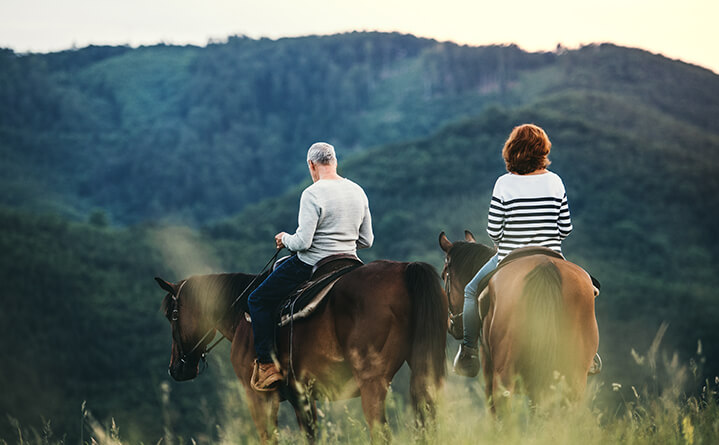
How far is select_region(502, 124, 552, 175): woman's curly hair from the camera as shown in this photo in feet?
16.5

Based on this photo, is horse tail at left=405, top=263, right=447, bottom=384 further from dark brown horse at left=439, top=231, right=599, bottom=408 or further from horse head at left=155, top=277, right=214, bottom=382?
horse head at left=155, top=277, right=214, bottom=382

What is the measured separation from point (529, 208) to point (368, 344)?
1.49 metres

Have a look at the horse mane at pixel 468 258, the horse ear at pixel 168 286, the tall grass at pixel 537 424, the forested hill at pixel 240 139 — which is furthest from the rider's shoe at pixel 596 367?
the forested hill at pixel 240 139

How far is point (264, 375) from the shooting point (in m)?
5.88

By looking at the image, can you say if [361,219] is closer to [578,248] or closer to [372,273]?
[372,273]

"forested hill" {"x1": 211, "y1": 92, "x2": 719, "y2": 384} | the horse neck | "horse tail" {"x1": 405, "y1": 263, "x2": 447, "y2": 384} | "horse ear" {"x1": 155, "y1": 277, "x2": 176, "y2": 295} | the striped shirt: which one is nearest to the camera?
the striped shirt

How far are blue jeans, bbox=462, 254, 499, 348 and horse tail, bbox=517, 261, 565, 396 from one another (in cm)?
74

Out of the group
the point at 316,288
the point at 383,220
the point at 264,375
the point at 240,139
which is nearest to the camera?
the point at 316,288

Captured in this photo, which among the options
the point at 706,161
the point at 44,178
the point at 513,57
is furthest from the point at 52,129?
the point at 706,161

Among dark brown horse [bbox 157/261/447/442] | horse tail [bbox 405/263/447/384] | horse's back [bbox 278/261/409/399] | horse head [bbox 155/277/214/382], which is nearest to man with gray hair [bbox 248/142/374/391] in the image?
dark brown horse [bbox 157/261/447/442]

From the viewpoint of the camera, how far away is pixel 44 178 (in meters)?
172

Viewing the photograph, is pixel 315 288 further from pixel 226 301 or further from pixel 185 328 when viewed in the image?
pixel 185 328

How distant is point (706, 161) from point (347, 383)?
12144 cm

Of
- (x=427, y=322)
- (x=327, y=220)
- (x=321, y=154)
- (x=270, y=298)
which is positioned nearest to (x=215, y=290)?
(x=270, y=298)
